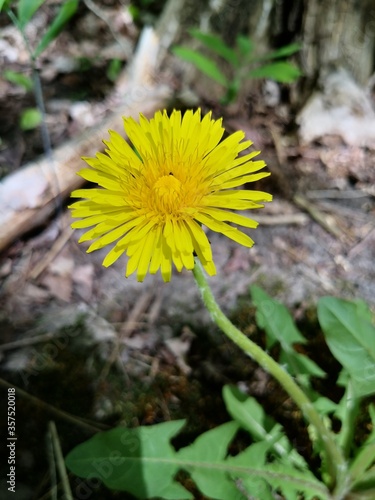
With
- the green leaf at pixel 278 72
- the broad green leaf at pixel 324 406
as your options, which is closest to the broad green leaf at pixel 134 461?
the broad green leaf at pixel 324 406

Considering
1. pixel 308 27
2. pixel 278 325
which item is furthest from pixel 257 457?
pixel 308 27

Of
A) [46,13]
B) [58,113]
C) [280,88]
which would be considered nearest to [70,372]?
[58,113]

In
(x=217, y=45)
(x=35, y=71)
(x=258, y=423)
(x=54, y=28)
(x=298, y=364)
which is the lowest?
(x=258, y=423)

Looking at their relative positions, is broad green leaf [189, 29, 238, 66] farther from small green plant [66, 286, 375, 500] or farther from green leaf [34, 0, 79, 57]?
small green plant [66, 286, 375, 500]

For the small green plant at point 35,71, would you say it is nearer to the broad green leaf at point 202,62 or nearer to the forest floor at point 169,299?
the forest floor at point 169,299

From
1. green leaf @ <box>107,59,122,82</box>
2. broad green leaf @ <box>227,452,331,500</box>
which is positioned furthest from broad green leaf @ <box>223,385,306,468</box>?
green leaf @ <box>107,59,122,82</box>

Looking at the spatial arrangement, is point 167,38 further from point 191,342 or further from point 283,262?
point 191,342

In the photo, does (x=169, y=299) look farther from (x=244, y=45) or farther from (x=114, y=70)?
(x=114, y=70)

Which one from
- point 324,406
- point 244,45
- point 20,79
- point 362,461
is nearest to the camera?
point 362,461
